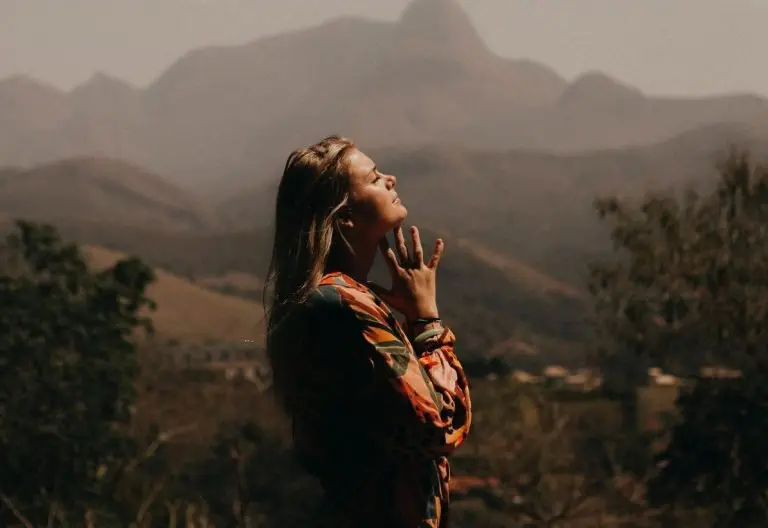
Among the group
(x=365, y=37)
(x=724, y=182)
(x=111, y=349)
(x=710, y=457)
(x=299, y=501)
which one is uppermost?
(x=365, y=37)

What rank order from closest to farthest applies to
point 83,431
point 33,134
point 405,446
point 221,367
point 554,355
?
point 405,446
point 83,431
point 221,367
point 554,355
point 33,134

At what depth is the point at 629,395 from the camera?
38.7 ft

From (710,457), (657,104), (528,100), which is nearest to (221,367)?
(710,457)

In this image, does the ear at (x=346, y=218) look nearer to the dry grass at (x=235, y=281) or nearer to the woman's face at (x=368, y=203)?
the woman's face at (x=368, y=203)

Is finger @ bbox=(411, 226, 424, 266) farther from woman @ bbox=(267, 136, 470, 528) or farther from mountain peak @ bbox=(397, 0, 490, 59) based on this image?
mountain peak @ bbox=(397, 0, 490, 59)

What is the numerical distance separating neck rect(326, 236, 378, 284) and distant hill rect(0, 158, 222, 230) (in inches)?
526

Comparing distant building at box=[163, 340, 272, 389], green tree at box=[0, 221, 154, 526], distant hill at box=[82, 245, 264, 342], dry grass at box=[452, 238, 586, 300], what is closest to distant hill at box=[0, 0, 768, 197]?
dry grass at box=[452, 238, 586, 300]

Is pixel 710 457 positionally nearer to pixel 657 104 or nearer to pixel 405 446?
pixel 657 104

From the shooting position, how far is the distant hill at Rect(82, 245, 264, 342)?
516 inches

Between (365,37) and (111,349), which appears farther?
(365,37)

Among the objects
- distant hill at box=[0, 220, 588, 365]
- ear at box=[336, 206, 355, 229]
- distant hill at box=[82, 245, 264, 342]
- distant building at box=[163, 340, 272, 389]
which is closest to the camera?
ear at box=[336, 206, 355, 229]

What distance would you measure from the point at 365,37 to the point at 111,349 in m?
8.26

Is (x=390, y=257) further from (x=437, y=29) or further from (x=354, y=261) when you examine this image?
(x=437, y=29)

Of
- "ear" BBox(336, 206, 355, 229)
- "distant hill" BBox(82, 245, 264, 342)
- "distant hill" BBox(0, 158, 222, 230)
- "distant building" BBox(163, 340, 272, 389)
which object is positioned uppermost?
"ear" BBox(336, 206, 355, 229)
